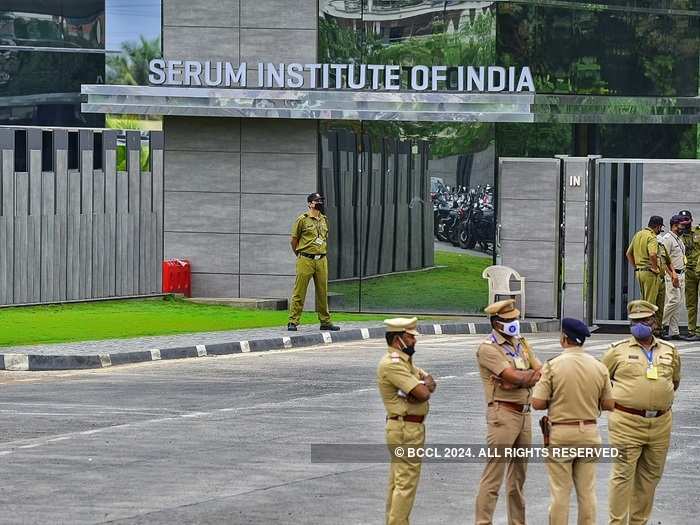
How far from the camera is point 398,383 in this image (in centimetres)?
1077

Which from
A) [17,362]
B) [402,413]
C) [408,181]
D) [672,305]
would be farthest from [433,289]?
[402,413]

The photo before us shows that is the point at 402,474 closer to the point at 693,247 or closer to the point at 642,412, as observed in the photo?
the point at 642,412

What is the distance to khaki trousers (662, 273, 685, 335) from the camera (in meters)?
24.8

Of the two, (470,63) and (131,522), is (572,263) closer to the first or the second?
(470,63)

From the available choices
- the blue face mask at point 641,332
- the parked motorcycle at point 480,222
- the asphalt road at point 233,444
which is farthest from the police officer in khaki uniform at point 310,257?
the blue face mask at point 641,332

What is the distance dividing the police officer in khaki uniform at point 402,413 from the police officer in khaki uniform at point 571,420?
2.45ft

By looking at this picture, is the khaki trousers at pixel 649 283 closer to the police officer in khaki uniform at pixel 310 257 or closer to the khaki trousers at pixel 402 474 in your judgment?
the police officer in khaki uniform at pixel 310 257

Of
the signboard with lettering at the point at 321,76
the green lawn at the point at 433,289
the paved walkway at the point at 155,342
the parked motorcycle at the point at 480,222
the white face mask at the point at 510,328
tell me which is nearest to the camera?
the white face mask at the point at 510,328

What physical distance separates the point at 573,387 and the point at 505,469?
30.9 inches

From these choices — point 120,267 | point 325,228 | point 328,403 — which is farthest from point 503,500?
point 120,267

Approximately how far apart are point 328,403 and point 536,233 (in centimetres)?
1027

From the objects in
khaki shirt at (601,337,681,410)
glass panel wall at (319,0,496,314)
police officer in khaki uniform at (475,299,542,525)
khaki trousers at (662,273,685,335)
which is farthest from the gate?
police officer in khaki uniform at (475,299,542,525)

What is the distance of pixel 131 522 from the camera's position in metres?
11.2

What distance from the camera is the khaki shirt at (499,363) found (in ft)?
36.3
